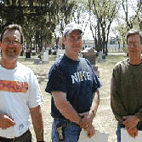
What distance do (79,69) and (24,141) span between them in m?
0.85

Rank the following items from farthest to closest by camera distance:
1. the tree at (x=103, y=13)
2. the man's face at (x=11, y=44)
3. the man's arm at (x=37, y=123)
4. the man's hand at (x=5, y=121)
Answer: the tree at (x=103, y=13)
the man's arm at (x=37, y=123)
the man's face at (x=11, y=44)
the man's hand at (x=5, y=121)

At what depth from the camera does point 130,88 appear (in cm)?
272

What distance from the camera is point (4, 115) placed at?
7.07 ft

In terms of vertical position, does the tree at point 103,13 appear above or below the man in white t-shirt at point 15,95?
above

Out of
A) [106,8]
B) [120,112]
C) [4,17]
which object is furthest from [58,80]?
[106,8]

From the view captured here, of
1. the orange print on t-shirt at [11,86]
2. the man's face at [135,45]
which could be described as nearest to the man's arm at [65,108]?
the orange print on t-shirt at [11,86]

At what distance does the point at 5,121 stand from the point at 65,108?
57 cm

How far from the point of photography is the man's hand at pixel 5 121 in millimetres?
2143

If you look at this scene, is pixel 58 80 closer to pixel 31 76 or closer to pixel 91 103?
pixel 31 76

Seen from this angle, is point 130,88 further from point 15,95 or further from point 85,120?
point 15,95

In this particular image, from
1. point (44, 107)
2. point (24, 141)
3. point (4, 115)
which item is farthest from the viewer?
point (44, 107)

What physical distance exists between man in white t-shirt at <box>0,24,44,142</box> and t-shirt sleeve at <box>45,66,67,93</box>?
0.48 ft

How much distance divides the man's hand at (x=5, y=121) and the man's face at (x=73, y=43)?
0.88m

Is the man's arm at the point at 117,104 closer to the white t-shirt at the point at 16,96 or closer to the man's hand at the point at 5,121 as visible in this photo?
the white t-shirt at the point at 16,96
